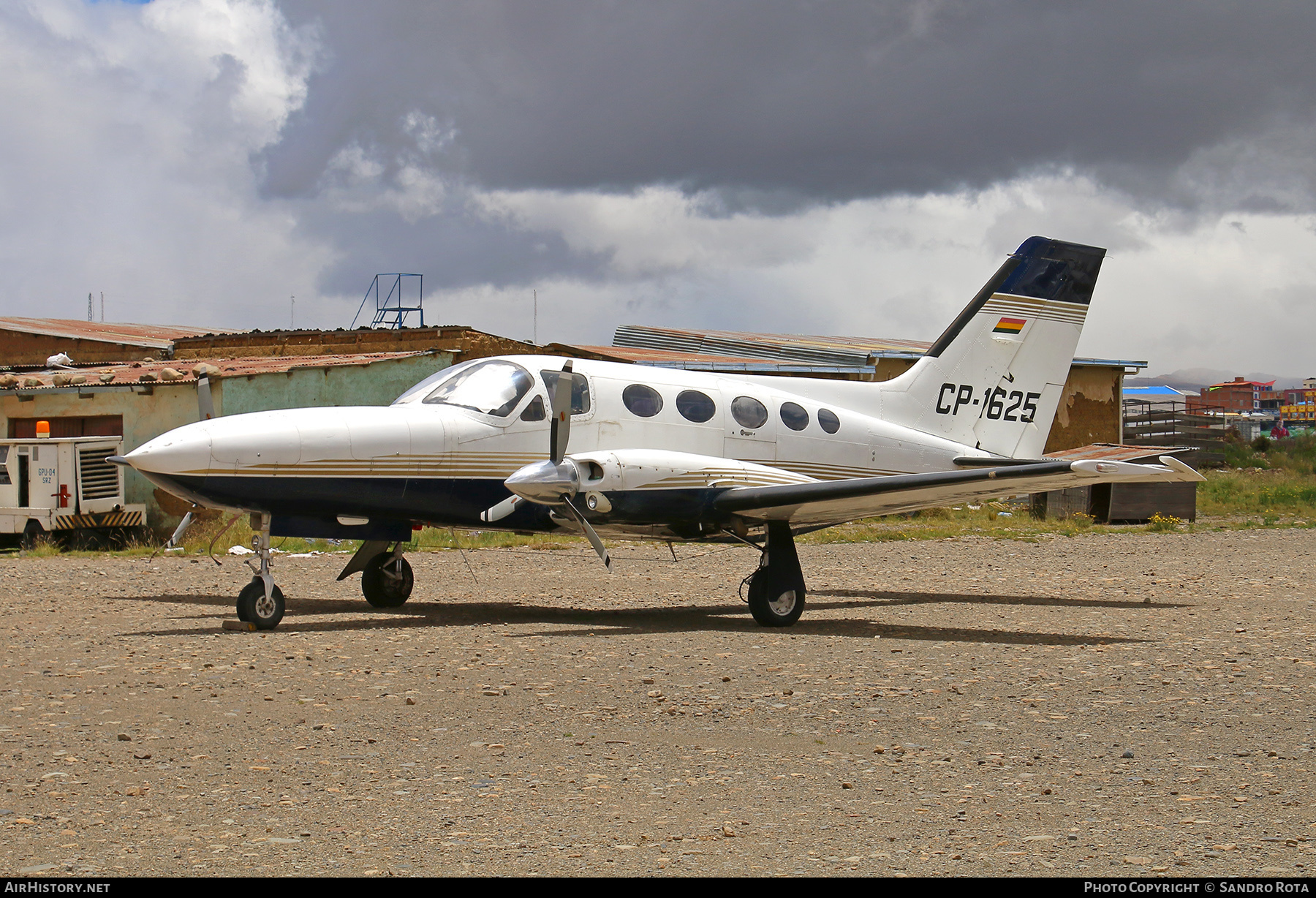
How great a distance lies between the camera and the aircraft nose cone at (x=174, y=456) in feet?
35.1

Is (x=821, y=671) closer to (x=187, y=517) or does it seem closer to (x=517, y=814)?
(x=517, y=814)

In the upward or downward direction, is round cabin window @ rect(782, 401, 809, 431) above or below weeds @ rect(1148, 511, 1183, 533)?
above

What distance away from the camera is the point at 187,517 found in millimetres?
11805

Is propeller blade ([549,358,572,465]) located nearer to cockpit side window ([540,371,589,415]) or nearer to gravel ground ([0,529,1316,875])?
cockpit side window ([540,371,589,415])

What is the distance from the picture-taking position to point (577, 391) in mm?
12609

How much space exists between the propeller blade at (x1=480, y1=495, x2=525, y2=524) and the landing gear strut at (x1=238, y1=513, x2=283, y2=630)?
2.12 m

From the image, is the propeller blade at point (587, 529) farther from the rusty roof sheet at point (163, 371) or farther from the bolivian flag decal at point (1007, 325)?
the rusty roof sheet at point (163, 371)

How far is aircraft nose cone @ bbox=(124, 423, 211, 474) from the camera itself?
35.1ft

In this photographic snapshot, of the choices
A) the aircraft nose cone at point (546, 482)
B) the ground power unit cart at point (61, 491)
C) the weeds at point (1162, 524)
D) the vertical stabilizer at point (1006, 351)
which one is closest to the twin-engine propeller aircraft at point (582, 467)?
the aircraft nose cone at point (546, 482)

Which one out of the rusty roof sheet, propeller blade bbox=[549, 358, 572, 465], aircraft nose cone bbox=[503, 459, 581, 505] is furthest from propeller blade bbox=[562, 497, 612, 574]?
the rusty roof sheet

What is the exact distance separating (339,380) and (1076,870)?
21711 mm

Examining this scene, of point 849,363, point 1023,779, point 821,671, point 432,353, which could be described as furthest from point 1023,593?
point 849,363

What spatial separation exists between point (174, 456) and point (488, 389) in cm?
324

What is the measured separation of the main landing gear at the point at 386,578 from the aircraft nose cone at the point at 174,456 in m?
2.91
